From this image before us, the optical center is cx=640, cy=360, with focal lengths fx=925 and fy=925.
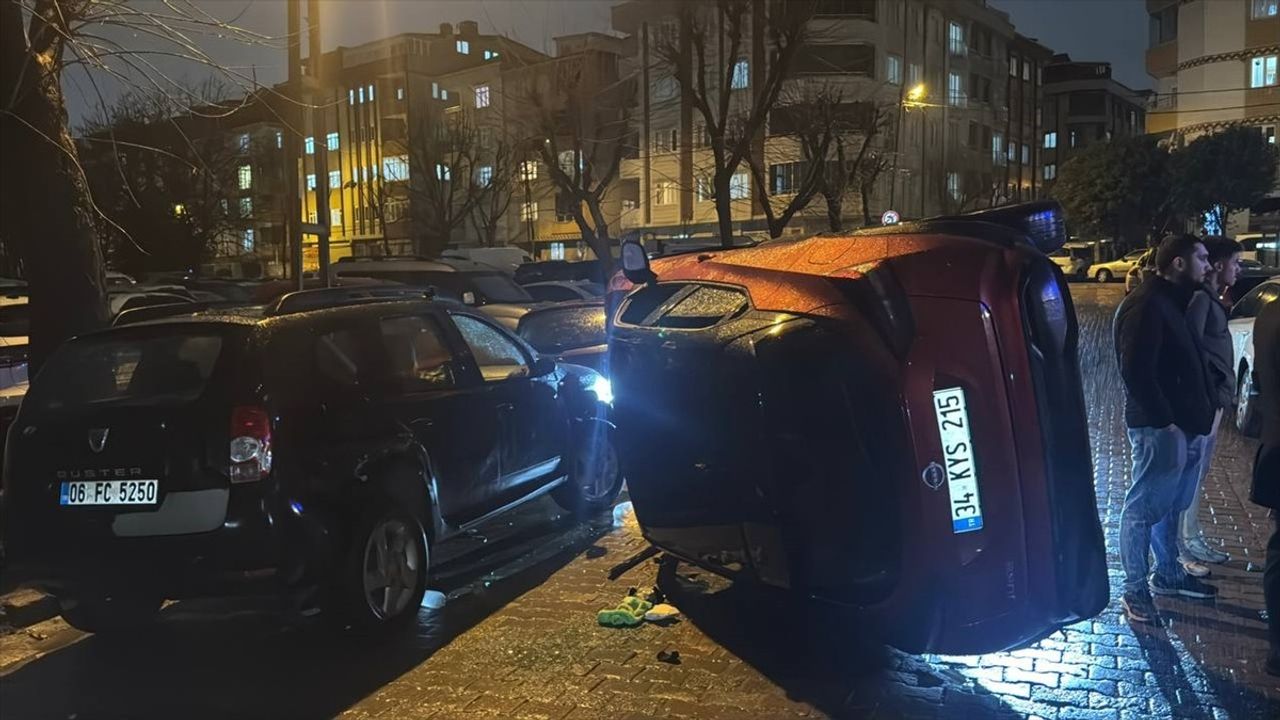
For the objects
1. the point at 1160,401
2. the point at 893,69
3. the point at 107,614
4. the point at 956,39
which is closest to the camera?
the point at 1160,401

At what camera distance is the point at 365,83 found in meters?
60.0

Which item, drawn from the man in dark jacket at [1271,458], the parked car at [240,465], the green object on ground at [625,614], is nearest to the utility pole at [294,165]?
the parked car at [240,465]

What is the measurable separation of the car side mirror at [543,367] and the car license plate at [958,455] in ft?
11.3

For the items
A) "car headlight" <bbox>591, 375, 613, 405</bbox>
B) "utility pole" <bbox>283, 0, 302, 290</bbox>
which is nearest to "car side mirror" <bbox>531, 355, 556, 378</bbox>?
"car headlight" <bbox>591, 375, 613, 405</bbox>

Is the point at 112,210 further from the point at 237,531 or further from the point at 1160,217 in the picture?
the point at 1160,217

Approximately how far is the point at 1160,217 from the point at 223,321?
168 ft

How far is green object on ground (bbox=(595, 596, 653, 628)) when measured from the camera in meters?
4.68

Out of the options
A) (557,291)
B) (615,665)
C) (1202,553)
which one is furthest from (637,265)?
(557,291)

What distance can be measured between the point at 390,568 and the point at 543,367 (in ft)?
6.59

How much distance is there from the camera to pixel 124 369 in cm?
454

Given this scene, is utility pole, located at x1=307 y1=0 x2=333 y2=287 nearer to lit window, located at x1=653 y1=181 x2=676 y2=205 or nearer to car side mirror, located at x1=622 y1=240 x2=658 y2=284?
car side mirror, located at x1=622 y1=240 x2=658 y2=284

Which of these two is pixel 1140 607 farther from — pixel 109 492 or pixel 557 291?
pixel 557 291

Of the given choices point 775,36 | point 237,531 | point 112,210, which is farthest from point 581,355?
point 112,210

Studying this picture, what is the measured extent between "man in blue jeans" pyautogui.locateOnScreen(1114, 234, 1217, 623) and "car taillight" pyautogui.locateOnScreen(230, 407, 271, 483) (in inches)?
160
